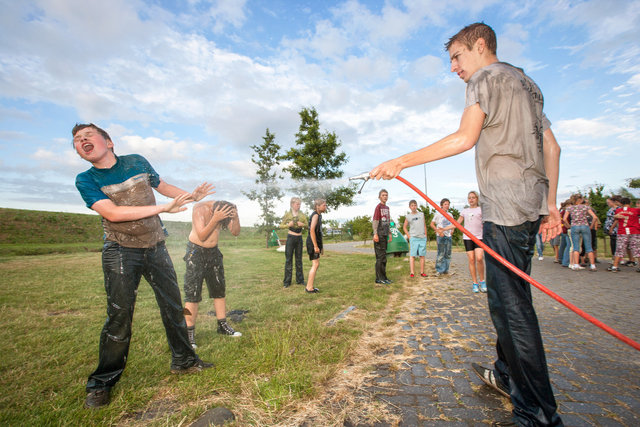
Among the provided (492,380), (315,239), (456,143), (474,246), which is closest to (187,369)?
(492,380)

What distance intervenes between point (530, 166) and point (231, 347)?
3.70m

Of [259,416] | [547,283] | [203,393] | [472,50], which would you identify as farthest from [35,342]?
[547,283]

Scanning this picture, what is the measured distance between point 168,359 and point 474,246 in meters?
6.58

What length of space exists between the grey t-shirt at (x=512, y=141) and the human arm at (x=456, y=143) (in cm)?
7

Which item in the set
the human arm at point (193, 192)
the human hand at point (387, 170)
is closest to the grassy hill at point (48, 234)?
the human arm at point (193, 192)

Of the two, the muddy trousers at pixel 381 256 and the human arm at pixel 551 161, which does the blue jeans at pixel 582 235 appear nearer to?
the muddy trousers at pixel 381 256

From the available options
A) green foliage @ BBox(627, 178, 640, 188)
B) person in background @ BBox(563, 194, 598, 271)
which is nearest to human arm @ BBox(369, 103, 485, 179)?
person in background @ BBox(563, 194, 598, 271)

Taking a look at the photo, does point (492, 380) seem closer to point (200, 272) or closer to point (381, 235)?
point (200, 272)

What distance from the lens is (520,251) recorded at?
6.77 feet

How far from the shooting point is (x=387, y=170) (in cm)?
226

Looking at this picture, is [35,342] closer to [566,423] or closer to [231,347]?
[231,347]

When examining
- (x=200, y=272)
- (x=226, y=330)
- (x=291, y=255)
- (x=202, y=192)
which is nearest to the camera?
(x=202, y=192)

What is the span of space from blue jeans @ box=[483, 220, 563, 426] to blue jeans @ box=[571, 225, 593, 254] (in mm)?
10167

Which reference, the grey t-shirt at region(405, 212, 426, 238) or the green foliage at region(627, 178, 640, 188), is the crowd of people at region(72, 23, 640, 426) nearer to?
the grey t-shirt at region(405, 212, 426, 238)
